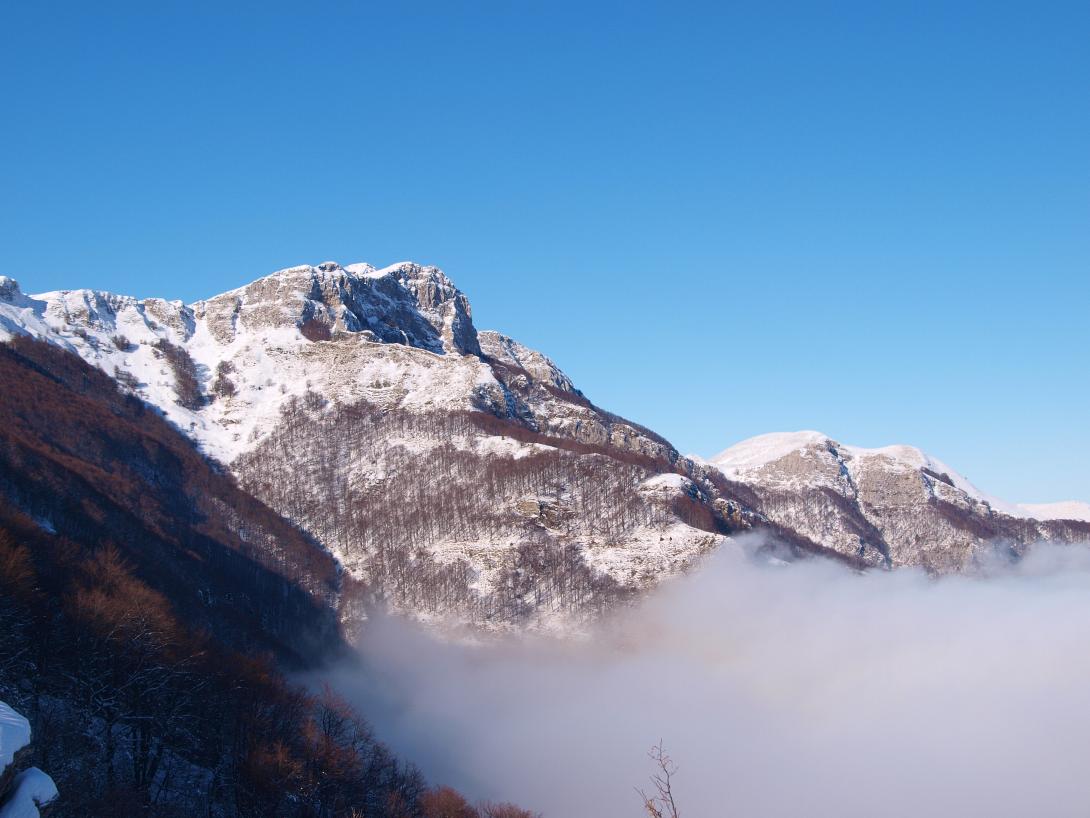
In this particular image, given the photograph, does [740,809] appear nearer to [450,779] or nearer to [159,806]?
[450,779]

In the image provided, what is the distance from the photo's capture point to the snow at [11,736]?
3266 centimetres

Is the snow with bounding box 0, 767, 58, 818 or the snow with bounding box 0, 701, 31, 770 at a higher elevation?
the snow with bounding box 0, 701, 31, 770

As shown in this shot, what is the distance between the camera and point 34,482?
5659 inches

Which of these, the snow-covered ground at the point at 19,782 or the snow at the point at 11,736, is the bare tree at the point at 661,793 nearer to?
the snow-covered ground at the point at 19,782

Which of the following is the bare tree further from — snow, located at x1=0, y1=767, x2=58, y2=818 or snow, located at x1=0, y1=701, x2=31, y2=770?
snow, located at x1=0, y1=701, x2=31, y2=770

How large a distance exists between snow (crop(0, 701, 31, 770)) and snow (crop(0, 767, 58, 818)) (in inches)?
44.9

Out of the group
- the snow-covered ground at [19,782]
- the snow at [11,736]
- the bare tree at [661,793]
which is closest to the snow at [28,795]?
the snow-covered ground at [19,782]

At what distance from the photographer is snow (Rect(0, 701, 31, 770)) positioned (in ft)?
107

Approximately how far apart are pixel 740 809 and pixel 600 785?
95.5ft

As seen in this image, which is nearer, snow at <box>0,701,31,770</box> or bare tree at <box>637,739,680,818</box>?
bare tree at <box>637,739,680,818</box>

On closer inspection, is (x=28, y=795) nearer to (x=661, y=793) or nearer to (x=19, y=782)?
(x=19, y=782)

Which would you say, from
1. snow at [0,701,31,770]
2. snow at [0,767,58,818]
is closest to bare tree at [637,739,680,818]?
snow at [0,767,58,818]


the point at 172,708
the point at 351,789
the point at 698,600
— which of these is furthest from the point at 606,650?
the point at 172,708

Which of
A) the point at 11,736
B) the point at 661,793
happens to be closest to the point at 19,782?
the point at 11,736
